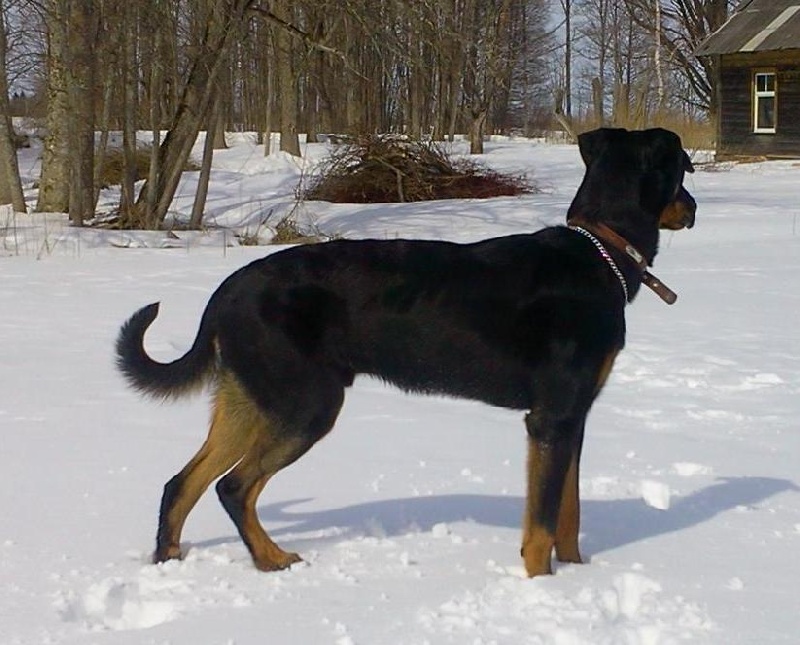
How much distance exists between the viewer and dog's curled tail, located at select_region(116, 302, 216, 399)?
3.63 m

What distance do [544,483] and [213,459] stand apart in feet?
3.57

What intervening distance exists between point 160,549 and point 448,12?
1173 centimetres

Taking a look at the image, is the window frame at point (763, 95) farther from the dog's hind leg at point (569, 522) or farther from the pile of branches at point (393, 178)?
the dog's hind leg at point (569, 522)

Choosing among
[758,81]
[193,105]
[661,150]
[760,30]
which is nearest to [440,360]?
[661,150]

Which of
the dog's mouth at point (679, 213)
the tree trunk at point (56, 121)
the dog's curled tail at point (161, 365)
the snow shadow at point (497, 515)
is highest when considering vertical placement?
the tree trunk at point (56, 121)

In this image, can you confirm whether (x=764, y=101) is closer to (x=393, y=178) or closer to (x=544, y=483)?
(x=393, y=178)

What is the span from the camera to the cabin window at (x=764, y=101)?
2981 centimetres

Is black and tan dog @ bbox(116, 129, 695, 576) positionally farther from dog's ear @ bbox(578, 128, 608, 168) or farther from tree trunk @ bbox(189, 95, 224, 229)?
tree trunk @ bbox(189, 95, 224, 229)

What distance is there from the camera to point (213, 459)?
3.60 m

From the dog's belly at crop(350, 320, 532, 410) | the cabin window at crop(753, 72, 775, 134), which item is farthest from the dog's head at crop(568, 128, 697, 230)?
the cabin window at crop(753, 72, 775, 134)

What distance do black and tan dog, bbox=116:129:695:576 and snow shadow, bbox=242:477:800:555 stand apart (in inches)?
13.5

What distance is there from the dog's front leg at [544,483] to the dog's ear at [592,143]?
0.98 meters

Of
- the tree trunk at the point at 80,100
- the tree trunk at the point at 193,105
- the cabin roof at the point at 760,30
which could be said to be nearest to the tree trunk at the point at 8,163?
the tree trunk at the point at 80,100

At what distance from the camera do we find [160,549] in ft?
11.6
